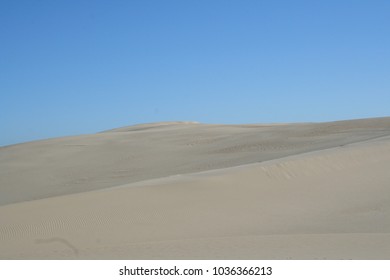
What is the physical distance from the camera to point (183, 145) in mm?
24781

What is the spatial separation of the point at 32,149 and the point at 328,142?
16765 millimetres

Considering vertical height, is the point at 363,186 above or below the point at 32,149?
below

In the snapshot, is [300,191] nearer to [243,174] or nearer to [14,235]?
[243,174]

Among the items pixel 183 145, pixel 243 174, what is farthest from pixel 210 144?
pixel 243 174

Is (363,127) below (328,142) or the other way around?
the other way around

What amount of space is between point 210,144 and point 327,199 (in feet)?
43.5

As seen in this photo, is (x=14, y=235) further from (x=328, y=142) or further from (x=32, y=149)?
(x=32, y=149)

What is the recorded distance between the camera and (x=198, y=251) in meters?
7.75

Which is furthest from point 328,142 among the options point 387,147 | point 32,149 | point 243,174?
point 32,149

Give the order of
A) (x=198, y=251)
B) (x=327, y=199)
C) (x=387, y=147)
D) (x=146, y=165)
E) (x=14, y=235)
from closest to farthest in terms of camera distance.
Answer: (x=198, y=251) → (x=14, y=235) → (x=327, y=199) → (x=387, y=147) → (x=146, y=165)

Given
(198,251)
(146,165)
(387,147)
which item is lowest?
(198,251)

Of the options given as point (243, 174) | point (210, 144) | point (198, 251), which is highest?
point (210, 144)

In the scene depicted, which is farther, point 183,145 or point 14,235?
point 183,145

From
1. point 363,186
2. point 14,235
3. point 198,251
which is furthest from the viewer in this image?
point 363,186
